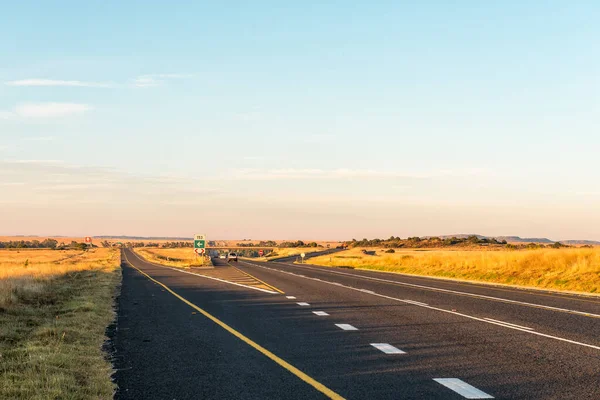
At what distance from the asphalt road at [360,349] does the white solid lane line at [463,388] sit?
0.04ft

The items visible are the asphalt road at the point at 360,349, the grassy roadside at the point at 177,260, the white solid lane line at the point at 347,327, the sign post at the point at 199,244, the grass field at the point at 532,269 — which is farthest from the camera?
the grassy roadside at the point at 177,260

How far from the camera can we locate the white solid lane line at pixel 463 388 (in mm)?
7430

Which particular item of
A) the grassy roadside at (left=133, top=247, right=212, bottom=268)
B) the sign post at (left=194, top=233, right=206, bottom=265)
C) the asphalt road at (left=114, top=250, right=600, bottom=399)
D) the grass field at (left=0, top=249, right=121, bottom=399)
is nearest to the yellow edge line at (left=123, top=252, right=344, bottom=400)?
the asphalt road at (left=114, top=250, right=600, bottom=399)

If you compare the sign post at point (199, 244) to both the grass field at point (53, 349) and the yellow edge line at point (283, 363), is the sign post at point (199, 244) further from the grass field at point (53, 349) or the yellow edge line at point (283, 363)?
the yellow edge line at point (283, 363)

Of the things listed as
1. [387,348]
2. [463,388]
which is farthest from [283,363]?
[463,388]

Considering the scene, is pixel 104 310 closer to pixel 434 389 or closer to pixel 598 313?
pixel 434 389

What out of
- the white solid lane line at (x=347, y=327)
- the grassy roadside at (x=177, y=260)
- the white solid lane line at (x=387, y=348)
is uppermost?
the white solid lane line at (x=387, y=348)

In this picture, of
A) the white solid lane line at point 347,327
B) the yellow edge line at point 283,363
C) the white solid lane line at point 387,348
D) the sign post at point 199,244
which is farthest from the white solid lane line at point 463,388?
the sign post at point 199,244

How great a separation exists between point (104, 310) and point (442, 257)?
31.6m

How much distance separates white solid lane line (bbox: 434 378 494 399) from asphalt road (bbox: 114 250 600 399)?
0.04 ft

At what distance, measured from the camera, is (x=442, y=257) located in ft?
147

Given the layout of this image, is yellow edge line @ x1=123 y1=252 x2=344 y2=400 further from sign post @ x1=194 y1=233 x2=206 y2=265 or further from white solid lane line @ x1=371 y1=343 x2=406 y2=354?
sign post @ x1=194 y1=233 x2=206 y2=265

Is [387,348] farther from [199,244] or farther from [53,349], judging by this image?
[199,244]

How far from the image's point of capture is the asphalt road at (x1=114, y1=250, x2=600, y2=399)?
7949 mm
